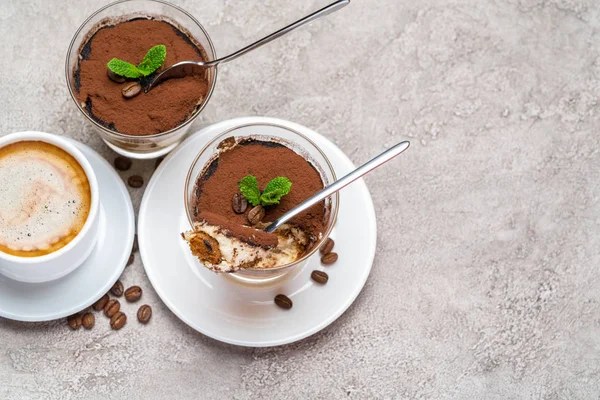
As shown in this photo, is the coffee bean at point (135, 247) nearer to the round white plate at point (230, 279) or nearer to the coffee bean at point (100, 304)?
the round white plate at point (230, 279)

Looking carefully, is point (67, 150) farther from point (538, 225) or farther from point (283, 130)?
point (538, 225)

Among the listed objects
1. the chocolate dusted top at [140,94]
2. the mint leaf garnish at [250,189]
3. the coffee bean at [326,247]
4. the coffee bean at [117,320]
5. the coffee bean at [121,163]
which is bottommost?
the coffee bean at [117,320]

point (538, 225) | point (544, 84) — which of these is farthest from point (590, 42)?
point (538, 225)

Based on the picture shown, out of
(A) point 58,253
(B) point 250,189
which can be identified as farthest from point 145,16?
(A) point 58,253

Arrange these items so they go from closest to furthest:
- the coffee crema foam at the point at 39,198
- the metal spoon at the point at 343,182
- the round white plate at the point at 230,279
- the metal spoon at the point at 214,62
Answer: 1. the metal spoon at the point at 343,182
2. the coffee crema foam at the point at 39,198
3. the metal spoon at the point at 214,62
4. the round white plate at the point at 230,279

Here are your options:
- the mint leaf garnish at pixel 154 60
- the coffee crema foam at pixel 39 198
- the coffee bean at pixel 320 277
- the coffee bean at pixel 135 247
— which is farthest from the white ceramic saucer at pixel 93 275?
the coffee bean at pixel 320 277
